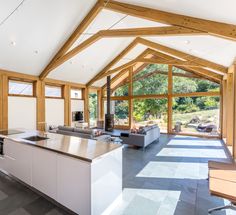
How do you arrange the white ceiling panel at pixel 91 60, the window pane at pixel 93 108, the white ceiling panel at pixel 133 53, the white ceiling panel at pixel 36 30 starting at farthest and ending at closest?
1. the window pane at pixel 93 108
2. the white ceiling panel at pixel 133 53
3. the white ceiling panel at pixel 91 60
4. the white ceiling panel at pixel 36 30

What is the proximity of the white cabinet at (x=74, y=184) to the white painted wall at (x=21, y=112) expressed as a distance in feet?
17.0

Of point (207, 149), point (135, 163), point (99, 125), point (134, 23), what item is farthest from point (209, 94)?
point (99, 125)

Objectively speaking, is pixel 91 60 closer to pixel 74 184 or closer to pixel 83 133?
pixel 83 133

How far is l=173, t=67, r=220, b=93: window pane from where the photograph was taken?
7.78 meters

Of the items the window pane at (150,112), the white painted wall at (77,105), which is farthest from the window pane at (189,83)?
the white painted wall at (77,105)

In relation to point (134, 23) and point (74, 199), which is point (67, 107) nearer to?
point (134, 23)

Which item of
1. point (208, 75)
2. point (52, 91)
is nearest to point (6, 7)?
point (52, 91)

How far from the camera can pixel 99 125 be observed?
10.3 m

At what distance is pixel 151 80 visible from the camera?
9.30m

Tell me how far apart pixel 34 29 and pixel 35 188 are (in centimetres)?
447

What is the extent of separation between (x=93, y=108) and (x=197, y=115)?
628 centimetres

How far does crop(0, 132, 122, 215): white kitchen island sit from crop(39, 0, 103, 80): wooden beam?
14.3 ft

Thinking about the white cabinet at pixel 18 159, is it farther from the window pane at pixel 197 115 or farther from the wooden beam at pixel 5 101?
the window pane at pixel 197 115

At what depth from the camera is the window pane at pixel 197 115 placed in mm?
7809
